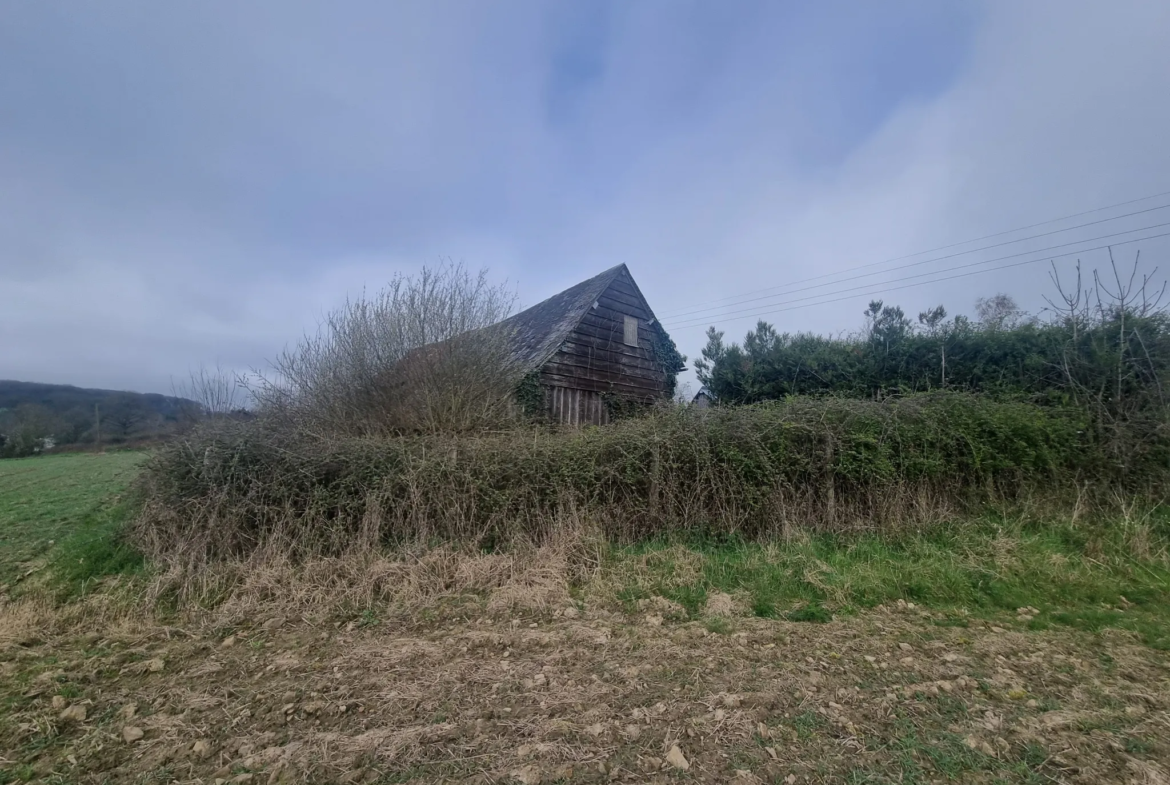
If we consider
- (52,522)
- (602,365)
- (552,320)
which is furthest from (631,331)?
(52,522)

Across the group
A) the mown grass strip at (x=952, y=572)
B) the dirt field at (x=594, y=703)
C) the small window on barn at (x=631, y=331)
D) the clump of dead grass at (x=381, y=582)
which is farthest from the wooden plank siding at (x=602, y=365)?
the dirt field at (x=594, y=703)

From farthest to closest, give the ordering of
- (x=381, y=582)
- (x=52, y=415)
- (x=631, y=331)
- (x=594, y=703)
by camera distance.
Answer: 1. (x=52, y=415)
2. (x=631, y=331)
3. (x=381, y=582)
4. (x=594, y=703)

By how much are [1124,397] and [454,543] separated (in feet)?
32.2

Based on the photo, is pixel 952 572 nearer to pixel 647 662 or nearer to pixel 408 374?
pixel 647 662

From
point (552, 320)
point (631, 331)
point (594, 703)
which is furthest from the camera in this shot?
point (631, 331)

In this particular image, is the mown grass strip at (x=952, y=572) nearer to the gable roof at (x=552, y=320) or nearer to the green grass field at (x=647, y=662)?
the green grass field at (x=647, y=662)

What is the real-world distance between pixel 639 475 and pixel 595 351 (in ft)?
27.5

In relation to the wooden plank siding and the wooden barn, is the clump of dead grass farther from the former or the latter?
the wooden plank siding

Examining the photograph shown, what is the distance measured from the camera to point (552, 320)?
14953mm

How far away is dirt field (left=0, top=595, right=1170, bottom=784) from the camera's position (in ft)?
7.23

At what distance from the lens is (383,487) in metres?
5.61

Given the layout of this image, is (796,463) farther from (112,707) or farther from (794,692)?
(112,707)

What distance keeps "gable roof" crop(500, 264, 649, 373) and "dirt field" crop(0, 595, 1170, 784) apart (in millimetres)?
8013

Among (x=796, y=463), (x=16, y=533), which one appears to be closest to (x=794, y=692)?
(x=796, y=463)
